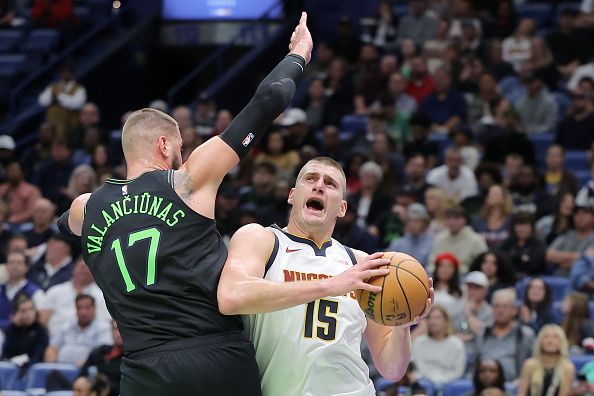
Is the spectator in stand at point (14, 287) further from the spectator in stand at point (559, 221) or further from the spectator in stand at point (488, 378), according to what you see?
the spectator in stand at point (559, 221)

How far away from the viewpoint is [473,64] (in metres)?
17.3

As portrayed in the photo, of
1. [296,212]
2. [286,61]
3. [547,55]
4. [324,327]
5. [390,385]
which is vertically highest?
[547,55]

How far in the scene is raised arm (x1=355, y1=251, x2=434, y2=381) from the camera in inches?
257

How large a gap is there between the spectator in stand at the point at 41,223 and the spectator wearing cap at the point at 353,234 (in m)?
3.91

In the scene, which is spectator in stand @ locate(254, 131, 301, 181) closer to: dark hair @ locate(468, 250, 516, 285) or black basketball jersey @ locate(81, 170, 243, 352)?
dark hair @ locate(468, 250, 516, 285)

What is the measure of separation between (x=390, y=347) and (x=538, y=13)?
1344cm

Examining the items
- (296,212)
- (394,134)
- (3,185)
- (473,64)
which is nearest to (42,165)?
(3,185)

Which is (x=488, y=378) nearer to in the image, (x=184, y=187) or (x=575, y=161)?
(x=184, y=187)

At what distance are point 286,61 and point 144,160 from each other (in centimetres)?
89

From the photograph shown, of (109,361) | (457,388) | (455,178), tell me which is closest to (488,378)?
(457,388)

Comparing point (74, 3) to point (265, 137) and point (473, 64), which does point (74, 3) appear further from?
point (473, 64)

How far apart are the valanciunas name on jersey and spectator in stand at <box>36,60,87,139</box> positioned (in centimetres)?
1268

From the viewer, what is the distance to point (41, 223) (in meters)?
15.6

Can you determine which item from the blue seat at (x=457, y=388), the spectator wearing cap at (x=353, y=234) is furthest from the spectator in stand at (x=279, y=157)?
the blue seat at (x=457, y=388)
